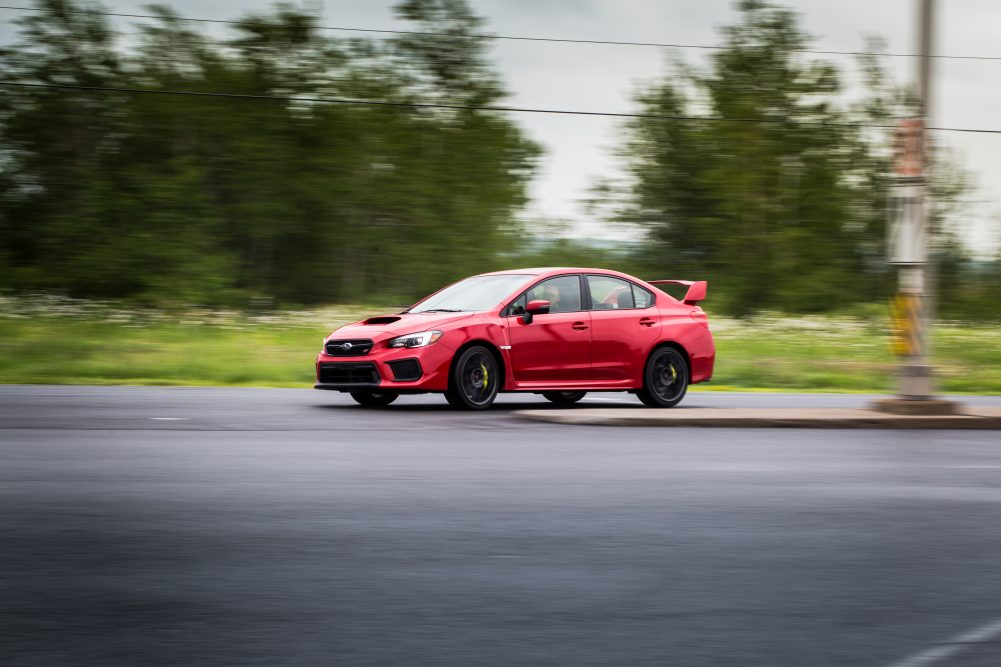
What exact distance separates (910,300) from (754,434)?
2.94 meters

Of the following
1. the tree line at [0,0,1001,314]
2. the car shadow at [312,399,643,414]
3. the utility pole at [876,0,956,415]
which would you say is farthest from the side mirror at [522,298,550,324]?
the tree line at [0,0,1001,314]

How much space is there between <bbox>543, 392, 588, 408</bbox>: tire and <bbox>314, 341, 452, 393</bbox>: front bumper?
2.45 meters

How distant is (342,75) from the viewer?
31.2 meters

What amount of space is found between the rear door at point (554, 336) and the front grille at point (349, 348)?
1605 mm

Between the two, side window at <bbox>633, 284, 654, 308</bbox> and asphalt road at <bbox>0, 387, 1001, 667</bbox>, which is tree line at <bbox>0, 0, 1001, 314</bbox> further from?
asphalt road at <bbox>0, 387, 1001, 667</bbox>

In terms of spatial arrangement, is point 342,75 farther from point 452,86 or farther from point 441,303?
point 441,303

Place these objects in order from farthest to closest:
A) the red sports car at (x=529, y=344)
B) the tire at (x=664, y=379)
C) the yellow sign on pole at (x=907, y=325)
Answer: the tire at (x=664, y=379) < the yellow sign on pole at (x=907, y=325) < the red sports car at (x=529, y=344)

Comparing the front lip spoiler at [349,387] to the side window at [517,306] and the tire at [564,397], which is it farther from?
the tire at [564,397]

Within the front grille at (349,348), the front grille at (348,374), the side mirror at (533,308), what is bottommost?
the front grille at (348,374)

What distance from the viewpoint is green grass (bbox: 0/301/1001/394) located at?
947 inches

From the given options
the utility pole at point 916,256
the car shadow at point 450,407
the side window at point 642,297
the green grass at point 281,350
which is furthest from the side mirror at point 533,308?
the green grass at point 281,350

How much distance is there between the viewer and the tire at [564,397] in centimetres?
1689

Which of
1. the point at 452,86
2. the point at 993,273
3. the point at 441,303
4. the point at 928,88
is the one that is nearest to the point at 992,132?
the point at 993,273

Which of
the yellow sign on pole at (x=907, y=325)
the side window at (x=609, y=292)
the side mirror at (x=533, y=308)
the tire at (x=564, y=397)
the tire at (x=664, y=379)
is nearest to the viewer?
the yellow sign on pole at (x=907, y=325)
